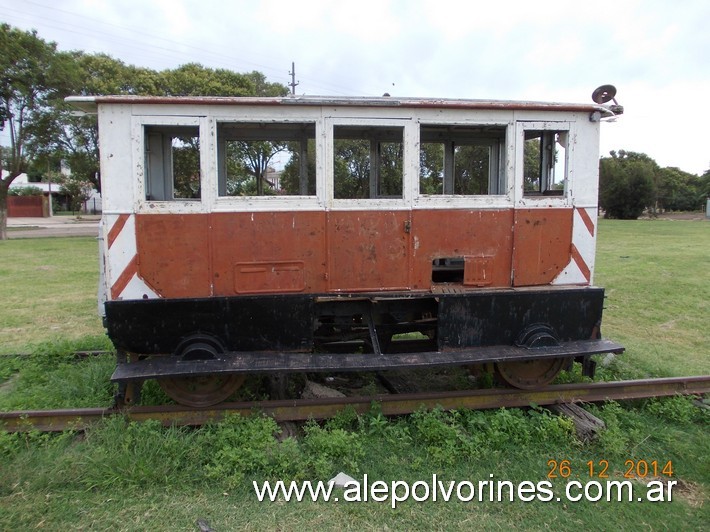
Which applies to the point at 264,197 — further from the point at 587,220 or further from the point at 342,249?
the point at 587,220

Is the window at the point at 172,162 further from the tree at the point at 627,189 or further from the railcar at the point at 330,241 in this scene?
the tree at the point at 627,189

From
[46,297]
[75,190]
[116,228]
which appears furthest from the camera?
[75,190]

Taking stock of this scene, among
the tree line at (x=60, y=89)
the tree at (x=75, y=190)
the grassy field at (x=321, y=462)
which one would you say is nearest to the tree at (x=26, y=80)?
the tree line at (x=60, y=89)

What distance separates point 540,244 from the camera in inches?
188

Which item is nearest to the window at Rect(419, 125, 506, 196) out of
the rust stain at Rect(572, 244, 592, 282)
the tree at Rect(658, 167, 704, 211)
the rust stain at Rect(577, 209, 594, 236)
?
the rust stain at Rect(577, 209, 594, 236)

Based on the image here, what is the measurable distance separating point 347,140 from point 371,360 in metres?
2.22

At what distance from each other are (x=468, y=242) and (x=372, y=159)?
51.0 inches

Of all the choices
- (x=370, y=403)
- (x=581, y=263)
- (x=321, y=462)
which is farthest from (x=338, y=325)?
(x=581, y=263)

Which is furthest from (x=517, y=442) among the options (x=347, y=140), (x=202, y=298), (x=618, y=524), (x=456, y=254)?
(x=347, y=140)

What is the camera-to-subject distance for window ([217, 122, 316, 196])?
479cm

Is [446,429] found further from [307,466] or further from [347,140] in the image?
[347,140]

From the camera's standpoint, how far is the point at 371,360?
4418 mm

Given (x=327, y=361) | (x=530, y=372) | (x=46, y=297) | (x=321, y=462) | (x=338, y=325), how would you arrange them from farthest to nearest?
(x=46, y=297), (x=338, y=325), (x=530, y=372), (x=327, y=361), (x=321, y=462)

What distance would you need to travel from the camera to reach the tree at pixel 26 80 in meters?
19.9
